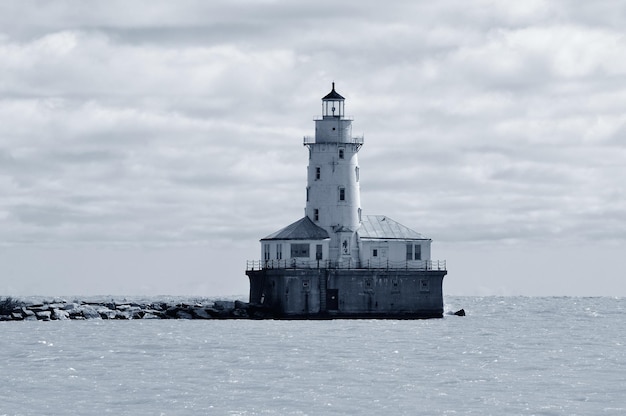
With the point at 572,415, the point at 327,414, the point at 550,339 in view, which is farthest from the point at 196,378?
the point at 550,339

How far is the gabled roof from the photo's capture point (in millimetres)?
90500

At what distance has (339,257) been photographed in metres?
91.6

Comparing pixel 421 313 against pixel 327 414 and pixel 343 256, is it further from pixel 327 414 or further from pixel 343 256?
pixel 327 414

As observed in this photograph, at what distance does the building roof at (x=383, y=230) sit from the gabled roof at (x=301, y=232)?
10.1 feet

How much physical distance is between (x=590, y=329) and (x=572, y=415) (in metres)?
53.0

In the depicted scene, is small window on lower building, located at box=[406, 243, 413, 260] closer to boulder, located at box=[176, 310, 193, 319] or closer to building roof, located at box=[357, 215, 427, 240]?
building roof, located at box=[357, 215, 427, 240]

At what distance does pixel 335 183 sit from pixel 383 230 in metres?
4.77

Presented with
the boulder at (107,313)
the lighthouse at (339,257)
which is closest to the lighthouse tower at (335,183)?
the lighthouse at (339,257)

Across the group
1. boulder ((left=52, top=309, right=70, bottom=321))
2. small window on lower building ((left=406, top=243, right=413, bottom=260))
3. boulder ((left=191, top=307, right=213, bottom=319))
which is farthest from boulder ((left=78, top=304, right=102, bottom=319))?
small window on lower building ((left=406, top=243, right=413, bottom=260))

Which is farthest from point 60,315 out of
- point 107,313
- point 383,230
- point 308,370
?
point 308,370

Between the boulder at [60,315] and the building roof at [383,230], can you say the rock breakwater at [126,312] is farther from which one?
the building roof at [383,230]

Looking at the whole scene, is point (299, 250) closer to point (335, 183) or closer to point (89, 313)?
point (335, 183)

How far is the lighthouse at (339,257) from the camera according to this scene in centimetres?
8875

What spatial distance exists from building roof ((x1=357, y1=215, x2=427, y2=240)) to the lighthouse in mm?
68
